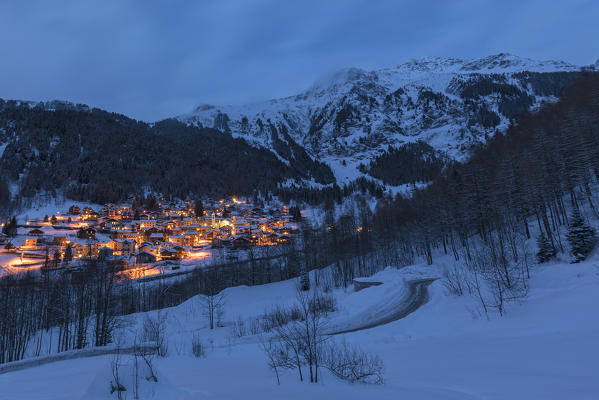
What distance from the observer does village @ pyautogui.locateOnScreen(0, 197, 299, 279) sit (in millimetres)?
70062

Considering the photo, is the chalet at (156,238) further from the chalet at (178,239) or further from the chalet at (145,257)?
the chalet at (145,257)

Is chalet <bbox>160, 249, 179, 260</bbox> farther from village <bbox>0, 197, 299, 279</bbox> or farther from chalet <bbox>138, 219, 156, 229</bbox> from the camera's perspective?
chalet <bbox>138, 219, 156, 229</bbox>

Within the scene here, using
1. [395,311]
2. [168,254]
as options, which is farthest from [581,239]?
[168,254]

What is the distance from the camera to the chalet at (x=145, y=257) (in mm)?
73500

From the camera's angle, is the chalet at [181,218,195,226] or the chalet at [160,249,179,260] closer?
the chalet at [160,249,179,260]

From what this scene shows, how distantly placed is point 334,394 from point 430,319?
13.7 meters

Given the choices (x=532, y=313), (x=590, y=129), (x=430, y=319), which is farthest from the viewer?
(x=590, y=129)

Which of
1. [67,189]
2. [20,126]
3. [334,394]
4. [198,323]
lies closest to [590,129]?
[334,394]

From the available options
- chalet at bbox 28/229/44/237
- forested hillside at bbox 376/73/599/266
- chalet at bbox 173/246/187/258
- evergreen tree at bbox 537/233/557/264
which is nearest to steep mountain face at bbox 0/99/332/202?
chalet at bbox 28/229/44/237

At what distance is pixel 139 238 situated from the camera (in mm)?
94875

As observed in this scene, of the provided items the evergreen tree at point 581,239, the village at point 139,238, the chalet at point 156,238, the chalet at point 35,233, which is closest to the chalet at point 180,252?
the village at point 139,238

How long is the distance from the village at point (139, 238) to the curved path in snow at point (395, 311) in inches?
1817

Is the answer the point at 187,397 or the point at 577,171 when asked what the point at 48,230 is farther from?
the point at 577,171

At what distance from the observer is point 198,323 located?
33.3m
